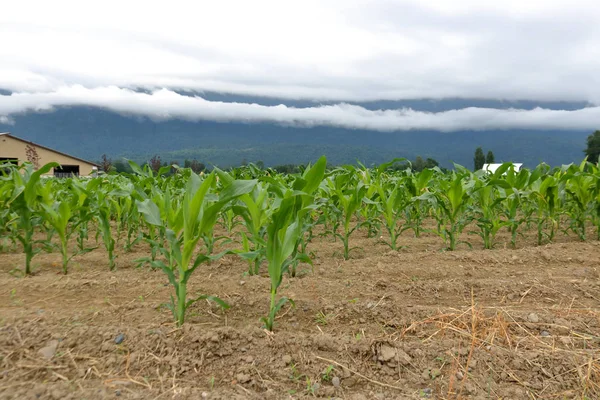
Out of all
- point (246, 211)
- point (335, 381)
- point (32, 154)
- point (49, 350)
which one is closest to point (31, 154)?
Result: point (32, 154)

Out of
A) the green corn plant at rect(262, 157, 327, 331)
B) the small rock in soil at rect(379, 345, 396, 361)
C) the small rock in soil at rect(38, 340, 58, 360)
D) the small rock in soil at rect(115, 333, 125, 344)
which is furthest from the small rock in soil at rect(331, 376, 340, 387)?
the small rock in soil at rect(38, 340, 58, 360)

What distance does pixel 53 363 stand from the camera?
1683 millimetres

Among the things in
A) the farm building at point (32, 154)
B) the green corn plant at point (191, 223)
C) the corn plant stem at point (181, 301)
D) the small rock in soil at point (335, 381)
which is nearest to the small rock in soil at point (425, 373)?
the small rock in soil at point (335, 381)

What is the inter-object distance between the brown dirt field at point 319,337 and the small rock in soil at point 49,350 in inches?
0.9

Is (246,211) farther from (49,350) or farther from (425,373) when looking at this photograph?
(425,373)

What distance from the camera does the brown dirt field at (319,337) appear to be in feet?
5.18

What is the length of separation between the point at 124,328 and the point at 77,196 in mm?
2561

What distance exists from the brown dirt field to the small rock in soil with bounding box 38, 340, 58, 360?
0.02 meters

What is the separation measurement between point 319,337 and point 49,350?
122 centimetres

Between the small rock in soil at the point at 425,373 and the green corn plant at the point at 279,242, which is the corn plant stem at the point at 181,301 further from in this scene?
the small rock in soil at the point at 425,373

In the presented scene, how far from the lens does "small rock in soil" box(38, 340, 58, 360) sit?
67.6 inches

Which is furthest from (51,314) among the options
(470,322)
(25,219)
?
(470,322)

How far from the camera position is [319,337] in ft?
6.11

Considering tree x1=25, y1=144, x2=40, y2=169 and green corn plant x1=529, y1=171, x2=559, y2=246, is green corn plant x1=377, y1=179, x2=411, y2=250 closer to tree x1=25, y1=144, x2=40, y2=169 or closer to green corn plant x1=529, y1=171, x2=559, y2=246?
green corn plant x1=529, y1=171, x2=559, y2=246
